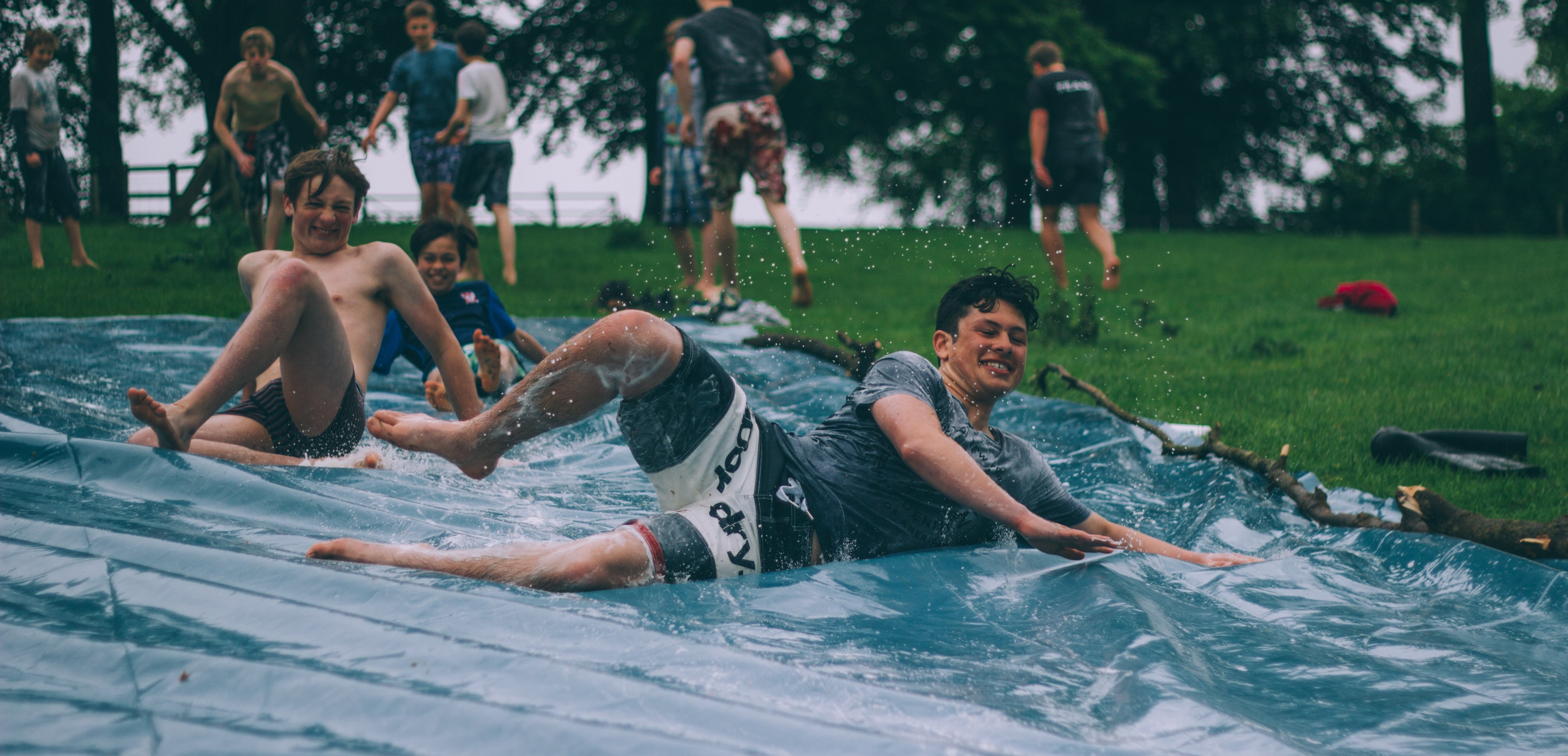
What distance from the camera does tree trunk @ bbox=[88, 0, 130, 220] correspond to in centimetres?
1076

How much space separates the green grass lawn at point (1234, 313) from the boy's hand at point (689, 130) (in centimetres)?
143

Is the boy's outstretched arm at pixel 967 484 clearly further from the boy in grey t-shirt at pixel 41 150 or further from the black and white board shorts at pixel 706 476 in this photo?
the boy in grey t-shirt at pixel 41 150

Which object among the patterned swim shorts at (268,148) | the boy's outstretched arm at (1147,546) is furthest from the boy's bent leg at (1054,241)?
the boy's outstretched arm at (1147,546)

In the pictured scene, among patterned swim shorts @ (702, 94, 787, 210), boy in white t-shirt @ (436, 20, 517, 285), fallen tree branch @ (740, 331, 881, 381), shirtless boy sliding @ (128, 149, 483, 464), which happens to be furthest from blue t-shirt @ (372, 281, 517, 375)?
boy in white t-shirt @ (436, 20, 517, 285)

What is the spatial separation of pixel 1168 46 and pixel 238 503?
81.8 ft

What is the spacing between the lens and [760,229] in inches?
567

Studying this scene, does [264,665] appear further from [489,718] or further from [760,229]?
[760,229]

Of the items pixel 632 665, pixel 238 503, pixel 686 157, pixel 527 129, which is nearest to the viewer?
pixel 632 665

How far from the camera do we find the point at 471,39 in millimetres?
8914

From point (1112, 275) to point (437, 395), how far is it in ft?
20.3

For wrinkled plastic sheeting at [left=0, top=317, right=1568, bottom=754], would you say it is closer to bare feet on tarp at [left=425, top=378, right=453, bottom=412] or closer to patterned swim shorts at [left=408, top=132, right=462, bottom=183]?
bare feet on tarp at [left=425, top=378, right=453, bottom=412]

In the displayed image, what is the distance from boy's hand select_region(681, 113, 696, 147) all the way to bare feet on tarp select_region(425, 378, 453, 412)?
3626mm

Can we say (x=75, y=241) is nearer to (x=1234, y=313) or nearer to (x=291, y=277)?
(x=291, y=277)

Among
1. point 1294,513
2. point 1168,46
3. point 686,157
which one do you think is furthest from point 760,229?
point 1168,46
